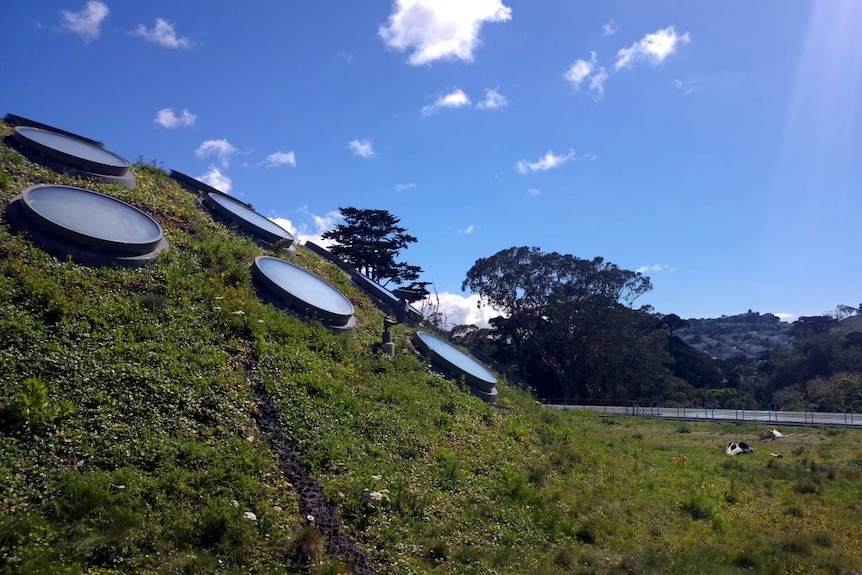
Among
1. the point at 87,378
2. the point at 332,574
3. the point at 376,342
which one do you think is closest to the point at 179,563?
the point at 332,574

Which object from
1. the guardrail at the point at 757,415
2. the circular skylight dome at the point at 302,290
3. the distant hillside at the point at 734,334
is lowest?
the guardrail at the point at 757,415

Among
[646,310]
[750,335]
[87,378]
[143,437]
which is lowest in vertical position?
[143,437]

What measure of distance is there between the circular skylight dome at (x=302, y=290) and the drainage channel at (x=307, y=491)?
4.10 metres

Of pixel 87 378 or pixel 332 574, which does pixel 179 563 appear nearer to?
pixel 332 574

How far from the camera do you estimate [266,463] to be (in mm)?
8094

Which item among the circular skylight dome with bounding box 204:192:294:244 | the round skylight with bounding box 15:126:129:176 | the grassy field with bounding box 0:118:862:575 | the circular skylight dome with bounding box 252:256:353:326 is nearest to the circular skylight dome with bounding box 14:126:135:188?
the round skylight with bounding box 15:126:129:176

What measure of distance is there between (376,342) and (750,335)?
6176 inches

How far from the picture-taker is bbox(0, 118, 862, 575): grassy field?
20.8ft

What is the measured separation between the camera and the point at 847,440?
2212cm

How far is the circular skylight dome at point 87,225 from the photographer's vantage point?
10.6 metres

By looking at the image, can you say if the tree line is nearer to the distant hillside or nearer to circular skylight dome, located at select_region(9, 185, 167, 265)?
circular skylight dome, located at select_region(9, 185, 167, 265)

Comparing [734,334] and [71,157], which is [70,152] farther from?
[734,334]

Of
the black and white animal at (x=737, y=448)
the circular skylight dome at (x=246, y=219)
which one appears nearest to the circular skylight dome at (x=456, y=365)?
the circular skylight dome at (x=246, y=219)

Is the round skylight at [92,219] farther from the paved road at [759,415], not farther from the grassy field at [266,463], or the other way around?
the paved road at [759,415]
